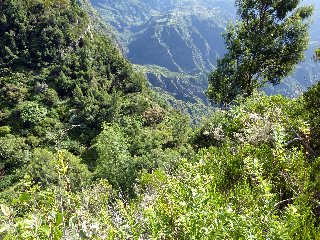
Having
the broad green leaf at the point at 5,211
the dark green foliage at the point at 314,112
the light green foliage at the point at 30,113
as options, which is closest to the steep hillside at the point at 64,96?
the light green foliage at the point at 30,113

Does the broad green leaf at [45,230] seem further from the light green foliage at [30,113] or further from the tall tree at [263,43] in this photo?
the light green foliage at [30,113]

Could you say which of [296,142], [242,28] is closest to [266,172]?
[296,142]

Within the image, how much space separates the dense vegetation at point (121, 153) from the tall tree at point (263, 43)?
289 centimetres

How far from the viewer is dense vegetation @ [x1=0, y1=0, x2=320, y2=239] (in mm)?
2775

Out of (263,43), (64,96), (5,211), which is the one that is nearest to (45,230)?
(5,211)

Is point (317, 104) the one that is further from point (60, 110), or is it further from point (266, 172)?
point (60, 110)

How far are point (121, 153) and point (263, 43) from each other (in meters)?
24.1

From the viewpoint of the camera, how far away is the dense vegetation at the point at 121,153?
278cm

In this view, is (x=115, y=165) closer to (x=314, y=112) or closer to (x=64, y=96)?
(x=314, y=112)

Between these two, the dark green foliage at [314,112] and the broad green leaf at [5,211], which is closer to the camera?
the broad green leaf at [5,211]

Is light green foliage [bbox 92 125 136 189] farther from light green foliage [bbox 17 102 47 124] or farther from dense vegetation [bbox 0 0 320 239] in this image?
light green foliage [bbox 17 102 47 124]

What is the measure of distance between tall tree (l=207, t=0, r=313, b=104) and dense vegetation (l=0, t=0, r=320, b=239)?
289cm

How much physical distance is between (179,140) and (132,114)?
18401mm

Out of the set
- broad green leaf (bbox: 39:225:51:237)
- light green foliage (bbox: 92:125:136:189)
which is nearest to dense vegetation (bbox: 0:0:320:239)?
broad green leaf (bbox: 39:225:51:237)
